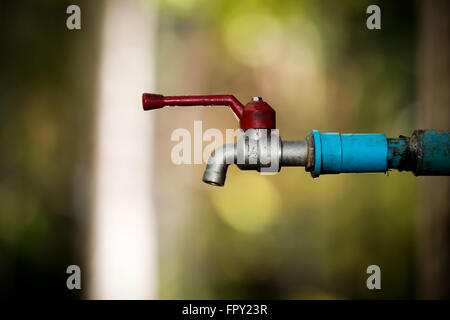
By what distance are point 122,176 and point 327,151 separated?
2.64ft

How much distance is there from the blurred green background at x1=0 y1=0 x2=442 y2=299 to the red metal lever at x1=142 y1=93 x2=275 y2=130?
0.51 metres

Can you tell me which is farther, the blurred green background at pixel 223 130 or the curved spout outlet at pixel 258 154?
the blurred green background at pixel 223 130

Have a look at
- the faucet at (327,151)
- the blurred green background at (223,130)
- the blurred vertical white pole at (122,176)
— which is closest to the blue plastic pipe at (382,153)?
the faucet at (327,151)

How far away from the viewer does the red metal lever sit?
0.69 metres

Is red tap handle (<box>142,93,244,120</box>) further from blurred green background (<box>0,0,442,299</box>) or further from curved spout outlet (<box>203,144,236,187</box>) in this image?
blurred green background (<box>0,0,442,299</box>)

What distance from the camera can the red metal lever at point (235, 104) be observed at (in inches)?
27.2

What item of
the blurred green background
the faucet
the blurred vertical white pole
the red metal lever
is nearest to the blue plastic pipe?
the faucet

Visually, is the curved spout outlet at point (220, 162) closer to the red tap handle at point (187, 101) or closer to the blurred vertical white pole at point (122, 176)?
the red tap handle at point (187, 101)

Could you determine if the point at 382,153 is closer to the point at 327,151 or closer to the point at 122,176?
the point at 327,151

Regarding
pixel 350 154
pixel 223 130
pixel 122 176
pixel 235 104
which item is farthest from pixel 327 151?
pixel 122 176

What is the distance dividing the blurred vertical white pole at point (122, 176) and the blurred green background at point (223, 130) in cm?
4

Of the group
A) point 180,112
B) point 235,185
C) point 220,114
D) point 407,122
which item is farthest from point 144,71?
point 407,122

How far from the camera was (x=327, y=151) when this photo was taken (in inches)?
26.3

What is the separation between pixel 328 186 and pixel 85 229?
929mm
